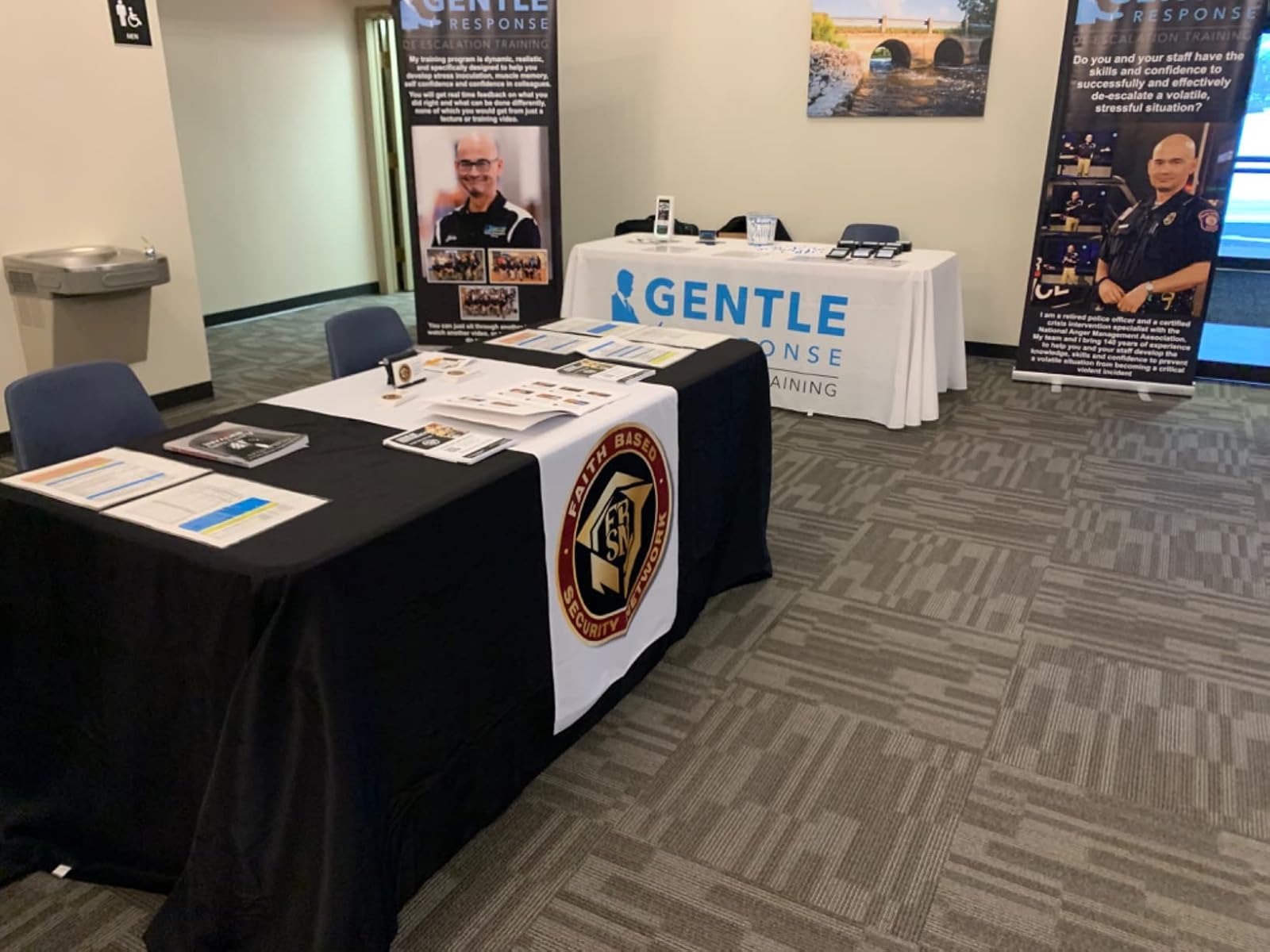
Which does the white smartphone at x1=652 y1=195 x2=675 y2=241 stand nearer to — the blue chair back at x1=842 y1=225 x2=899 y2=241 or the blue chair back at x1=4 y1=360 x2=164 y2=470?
the blue chair back at x1=842 y1=225 x2=899 y2=241

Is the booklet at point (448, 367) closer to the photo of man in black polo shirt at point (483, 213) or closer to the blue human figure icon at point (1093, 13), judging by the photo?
the photo of man in black polo shirt at point (483, 213)

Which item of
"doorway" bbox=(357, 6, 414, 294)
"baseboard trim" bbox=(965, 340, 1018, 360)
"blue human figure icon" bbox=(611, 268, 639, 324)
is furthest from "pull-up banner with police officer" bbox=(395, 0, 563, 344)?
"baseboard trim" bbox=(965, 340, 1018, 360)

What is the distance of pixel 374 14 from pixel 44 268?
435 centimetres

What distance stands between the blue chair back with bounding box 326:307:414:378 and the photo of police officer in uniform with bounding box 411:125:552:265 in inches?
105

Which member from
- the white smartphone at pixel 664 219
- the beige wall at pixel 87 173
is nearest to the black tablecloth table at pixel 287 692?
the beige wall at pixel 87 173

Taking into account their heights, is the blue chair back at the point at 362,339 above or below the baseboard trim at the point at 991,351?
above

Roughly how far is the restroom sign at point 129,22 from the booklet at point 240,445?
128 inches

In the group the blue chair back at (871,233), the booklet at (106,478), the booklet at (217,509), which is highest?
the blue chair back at (871,233)

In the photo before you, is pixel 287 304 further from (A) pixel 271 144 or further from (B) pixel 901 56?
(B) pixel 901 56

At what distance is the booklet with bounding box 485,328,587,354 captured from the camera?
2764 mm

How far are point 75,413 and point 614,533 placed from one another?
126cm

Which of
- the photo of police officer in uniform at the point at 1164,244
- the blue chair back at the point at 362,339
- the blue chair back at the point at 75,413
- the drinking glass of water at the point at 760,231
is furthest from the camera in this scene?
the drinking glass of water at the point at 760,231

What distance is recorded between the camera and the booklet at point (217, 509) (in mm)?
1488

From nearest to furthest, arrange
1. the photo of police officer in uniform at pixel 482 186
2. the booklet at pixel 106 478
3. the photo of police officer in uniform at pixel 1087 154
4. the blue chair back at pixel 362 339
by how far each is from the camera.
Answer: the booklet at pixel 106 478, the blue chair back at pixel 362 339, the photo of police officer in uniform at pixel 1087 154, the photo of police officer in uniform at pixel 482 186
